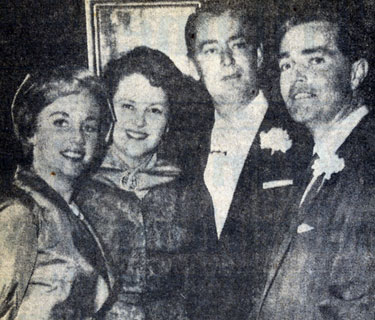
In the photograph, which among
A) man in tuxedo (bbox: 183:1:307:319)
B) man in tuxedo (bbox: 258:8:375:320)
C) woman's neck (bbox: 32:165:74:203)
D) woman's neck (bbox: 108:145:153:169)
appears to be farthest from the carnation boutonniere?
woman's neck (bbox: 32:165:74:203)

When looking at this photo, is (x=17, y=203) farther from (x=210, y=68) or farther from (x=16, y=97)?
(x=210, y=68)

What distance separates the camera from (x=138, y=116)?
3436mm

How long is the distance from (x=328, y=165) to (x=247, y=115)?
64cm

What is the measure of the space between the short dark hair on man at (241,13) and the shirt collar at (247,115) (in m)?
0.38

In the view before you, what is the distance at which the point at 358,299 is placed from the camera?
330cm

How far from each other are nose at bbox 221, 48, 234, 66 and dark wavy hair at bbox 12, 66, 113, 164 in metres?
0.86

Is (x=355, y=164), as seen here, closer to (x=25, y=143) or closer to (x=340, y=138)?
(x=340, y=138)

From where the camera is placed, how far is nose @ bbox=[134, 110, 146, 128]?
11.3 ft

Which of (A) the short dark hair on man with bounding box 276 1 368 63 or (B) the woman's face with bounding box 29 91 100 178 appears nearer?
(A) the short dark hair on man with bounding box 276 1 368 63

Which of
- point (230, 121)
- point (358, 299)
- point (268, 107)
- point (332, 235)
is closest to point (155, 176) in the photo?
point (230, 121)

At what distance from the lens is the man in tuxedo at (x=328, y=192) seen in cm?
330

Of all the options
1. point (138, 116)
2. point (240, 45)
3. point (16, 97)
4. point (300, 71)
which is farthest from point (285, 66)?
point (16, 97)

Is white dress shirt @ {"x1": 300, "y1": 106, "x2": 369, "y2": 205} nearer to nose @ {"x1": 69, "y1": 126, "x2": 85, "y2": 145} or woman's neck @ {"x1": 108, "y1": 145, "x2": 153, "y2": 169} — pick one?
woman's neck @ {"x1": 108, "y1": 145, "x2": 153, "y2": 169}

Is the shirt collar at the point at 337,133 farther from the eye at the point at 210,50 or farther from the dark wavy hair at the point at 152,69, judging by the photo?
the dark wavy hair at the point at 152,69
